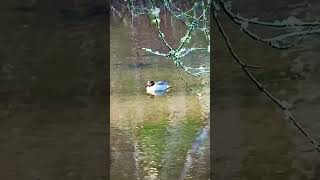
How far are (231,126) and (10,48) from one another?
84 cm

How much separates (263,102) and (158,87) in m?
0.39

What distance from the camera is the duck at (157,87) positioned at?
86.7 inches

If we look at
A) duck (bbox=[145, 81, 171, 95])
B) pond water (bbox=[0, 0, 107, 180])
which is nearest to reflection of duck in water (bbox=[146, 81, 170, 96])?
duck (bbox=[145, 81, 171, 95])

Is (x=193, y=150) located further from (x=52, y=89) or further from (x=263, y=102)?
(x=52, y=89)

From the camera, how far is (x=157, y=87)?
2.21 m

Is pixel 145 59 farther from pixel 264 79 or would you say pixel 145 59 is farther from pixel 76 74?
pixel 264 79

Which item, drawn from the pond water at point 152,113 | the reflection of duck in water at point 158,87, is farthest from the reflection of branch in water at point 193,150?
the reflection of duck in water at point 158,87

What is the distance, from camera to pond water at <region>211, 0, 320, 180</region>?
223cm

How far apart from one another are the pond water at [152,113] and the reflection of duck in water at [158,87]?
2cm

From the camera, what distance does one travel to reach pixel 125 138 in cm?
222

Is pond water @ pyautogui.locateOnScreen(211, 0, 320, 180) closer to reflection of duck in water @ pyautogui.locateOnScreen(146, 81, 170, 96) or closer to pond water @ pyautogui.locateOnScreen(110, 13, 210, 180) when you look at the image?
pond water @ pyautogui.locateOnScreen(110, 13, 210, 180)

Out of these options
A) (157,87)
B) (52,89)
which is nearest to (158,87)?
(157,87)

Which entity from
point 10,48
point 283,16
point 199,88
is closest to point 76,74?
point 10,48

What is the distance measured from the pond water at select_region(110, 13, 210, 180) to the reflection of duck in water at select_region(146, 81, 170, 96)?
0.05 ft
